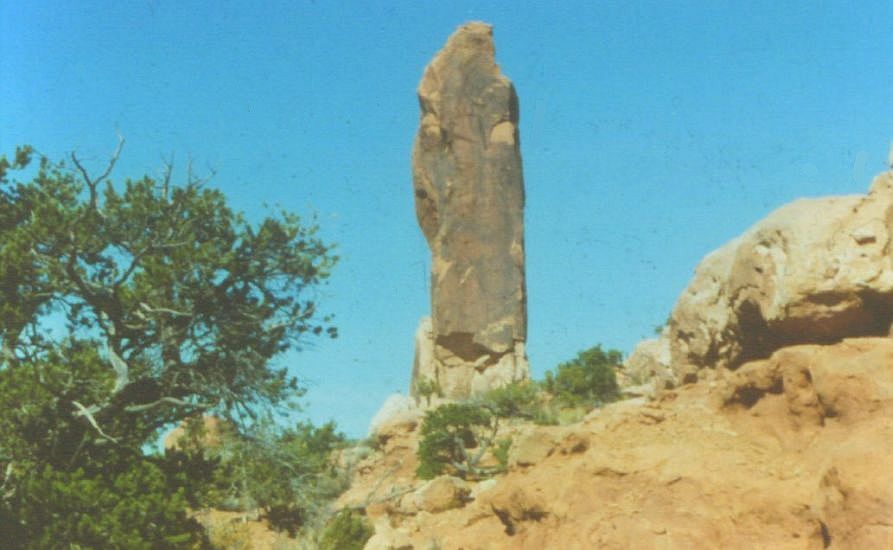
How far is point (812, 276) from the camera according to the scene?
6531 millimetres

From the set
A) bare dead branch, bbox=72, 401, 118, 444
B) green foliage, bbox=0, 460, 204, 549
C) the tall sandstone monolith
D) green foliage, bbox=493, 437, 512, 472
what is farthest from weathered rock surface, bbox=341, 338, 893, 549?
the tall sandstone monolith

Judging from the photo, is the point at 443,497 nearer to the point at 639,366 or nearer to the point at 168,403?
the point at 168,403

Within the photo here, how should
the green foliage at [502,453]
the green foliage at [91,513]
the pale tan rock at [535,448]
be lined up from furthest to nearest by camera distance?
the green foliage at [502,453] → the green foliage at [91,513] → the pale tan rock at [535,448]

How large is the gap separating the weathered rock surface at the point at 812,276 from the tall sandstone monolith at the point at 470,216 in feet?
85.2

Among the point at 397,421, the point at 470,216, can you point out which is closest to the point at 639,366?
the point at 397,421

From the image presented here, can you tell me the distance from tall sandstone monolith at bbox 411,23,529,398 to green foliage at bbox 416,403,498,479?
38.5 feet

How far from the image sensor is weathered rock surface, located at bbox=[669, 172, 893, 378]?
6.35m

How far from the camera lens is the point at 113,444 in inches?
519

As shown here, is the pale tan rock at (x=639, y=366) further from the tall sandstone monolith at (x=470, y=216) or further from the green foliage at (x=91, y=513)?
the green foliage at (x=91, y=513)

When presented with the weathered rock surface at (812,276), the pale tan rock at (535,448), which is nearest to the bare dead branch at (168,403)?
the pale tan rock at (535,448)

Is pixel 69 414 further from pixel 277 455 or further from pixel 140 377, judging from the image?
pixel 277 455

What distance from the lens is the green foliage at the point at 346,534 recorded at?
12375 millimetres

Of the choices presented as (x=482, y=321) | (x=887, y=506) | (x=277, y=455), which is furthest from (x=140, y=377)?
(x=482, y=321)

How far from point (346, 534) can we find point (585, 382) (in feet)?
45.6
